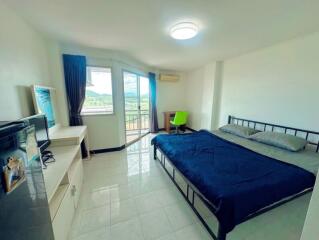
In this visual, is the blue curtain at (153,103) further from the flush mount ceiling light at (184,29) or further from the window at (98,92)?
the flush mount ceiling light at (184,29)

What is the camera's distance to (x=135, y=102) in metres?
4.40

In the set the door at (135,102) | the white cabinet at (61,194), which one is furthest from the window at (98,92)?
the white cabinet at (61,194)

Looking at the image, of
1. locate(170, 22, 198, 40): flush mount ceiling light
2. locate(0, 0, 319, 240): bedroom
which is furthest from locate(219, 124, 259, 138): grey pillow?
locate(170, 22, 198, 40): flush mount ceiling light

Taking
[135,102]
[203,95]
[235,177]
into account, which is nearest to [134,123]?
[135,102]

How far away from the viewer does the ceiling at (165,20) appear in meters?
1.55

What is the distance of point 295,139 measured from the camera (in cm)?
226

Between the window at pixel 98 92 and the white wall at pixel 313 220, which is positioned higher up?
the window at pixel 98 92

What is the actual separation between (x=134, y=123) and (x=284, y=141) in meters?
3.86

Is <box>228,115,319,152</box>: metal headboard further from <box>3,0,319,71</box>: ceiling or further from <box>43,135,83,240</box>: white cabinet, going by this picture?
<box>43,135,83,240</box>: white cabinet

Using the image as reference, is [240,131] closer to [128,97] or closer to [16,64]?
[128,97]

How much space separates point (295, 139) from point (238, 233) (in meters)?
1.74

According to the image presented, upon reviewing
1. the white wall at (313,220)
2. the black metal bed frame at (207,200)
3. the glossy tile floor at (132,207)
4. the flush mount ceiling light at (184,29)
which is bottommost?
the glossy tile floor at (132,207)

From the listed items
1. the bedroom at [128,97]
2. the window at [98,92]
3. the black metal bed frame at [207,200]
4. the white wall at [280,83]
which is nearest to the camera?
the black metal bed frame at [207,200]

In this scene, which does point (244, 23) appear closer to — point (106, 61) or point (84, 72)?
point (106, 61)
